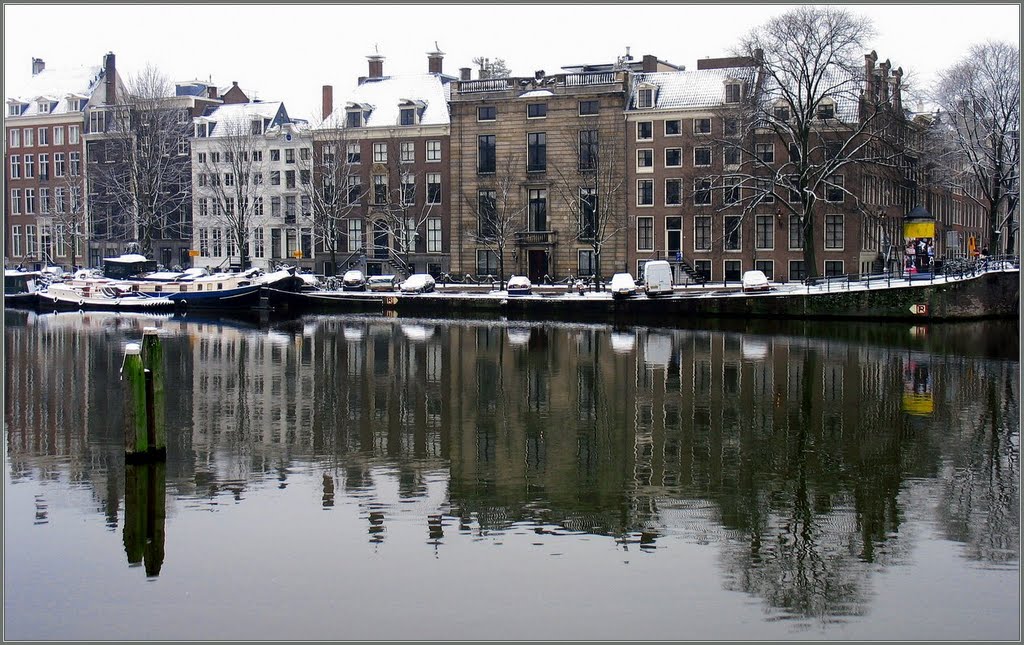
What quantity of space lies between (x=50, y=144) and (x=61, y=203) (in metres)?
7.14

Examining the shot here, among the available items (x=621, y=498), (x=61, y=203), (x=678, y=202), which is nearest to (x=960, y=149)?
(x=678, y=202)

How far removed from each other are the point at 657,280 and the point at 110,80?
62639 millimetres

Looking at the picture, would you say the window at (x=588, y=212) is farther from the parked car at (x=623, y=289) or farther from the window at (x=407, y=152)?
the parked car at (x=623, y=289)

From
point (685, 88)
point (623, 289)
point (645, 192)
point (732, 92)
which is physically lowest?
point (623, 289)

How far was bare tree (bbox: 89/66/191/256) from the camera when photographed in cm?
9731

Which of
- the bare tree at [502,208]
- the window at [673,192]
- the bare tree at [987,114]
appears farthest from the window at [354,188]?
the bare tree at [987,114]

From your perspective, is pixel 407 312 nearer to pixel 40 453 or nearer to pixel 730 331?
pixel 730 331

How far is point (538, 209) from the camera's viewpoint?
3452 inches

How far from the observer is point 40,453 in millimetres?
24781

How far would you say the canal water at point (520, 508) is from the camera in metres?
15.4

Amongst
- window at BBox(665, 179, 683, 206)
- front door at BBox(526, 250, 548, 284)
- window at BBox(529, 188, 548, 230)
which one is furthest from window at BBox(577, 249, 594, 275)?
window at BBox(665, 179, 683, 206)

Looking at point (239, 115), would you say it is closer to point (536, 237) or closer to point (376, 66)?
point (376, 66)

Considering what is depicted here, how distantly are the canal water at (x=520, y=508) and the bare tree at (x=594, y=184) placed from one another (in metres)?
46.4

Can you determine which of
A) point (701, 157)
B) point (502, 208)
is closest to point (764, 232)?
point (701, 157)
